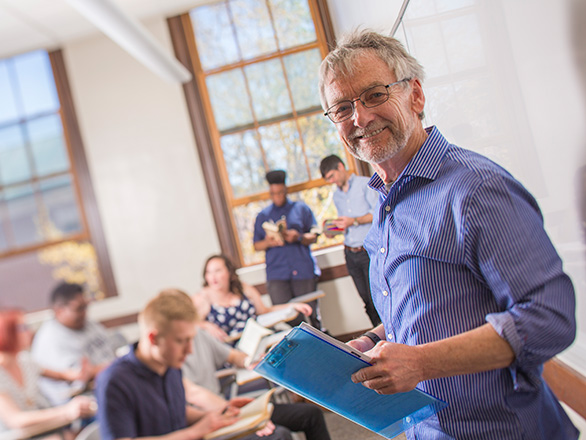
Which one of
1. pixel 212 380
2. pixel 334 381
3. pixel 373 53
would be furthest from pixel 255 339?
pixel 373 53

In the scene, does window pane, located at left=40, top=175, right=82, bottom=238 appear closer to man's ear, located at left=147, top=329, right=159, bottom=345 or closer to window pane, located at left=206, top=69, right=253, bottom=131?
man's ear, located at left=147, top=329, right=159, bottom=345

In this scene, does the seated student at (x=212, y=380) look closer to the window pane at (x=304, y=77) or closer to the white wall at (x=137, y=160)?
the white wall at (x=137, y=160)

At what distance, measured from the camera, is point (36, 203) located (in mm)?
4012

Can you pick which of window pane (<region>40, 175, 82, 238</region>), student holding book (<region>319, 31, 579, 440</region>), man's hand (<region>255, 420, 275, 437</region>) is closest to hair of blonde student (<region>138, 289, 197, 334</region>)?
man's hand (<region>255, 420, 275, 437</region>)

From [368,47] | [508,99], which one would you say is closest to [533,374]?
[508,99]

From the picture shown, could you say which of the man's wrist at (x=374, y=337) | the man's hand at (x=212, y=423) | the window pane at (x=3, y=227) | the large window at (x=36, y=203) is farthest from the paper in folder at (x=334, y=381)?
the window pane at (x=3, y=227)

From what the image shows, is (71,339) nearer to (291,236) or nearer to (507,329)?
(291,236)

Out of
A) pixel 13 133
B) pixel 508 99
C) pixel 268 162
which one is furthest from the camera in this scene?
pixel 13 133

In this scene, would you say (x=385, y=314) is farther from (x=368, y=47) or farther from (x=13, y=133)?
(x=13, y=133)

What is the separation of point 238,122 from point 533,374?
95 centimetres

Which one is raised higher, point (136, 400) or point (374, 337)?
point (374, 337)

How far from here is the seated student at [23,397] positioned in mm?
2590

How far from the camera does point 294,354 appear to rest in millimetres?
664

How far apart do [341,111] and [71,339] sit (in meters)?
3.27
